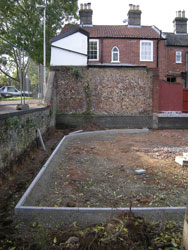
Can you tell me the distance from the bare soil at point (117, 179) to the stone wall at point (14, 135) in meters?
1.09

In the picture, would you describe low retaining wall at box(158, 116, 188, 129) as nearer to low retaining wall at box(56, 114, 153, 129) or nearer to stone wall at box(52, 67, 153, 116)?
low retaining wall at box(56, 114, 153, 129)

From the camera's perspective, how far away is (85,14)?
2481 centimetres

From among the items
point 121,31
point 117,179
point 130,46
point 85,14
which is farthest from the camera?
point 85,14

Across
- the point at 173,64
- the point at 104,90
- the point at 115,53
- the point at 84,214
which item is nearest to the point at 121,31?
the point at 115,53

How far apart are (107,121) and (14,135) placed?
845 cm

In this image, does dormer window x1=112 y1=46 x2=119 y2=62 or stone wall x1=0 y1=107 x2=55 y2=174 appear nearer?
stone wall x1=0 y1=107 x2=55 y2=174

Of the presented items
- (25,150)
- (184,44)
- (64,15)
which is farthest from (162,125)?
(64,15)

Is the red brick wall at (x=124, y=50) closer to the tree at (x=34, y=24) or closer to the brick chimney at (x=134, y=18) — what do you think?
the brick chimney at (x=134, y=18)

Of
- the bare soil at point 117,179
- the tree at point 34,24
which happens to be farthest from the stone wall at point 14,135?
the tree at point 34,24

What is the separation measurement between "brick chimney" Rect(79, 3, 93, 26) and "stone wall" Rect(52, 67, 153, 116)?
13.9 metres

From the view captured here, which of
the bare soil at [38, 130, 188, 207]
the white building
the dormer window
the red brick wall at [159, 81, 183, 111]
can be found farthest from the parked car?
the dormer window

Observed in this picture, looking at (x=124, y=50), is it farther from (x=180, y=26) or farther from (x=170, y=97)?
(x=170, y=97)

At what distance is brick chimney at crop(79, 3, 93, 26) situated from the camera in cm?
2448

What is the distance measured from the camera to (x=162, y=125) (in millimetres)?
13781
